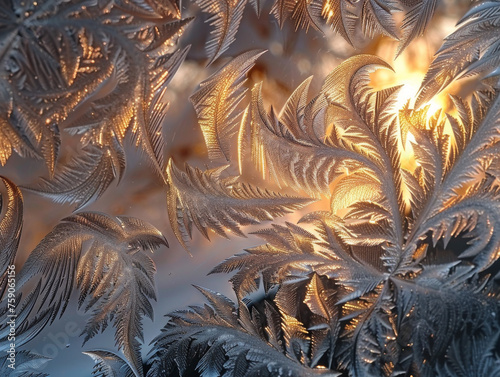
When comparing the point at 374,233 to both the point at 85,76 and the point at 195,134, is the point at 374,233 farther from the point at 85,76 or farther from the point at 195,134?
the point at 85,76

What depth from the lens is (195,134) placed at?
479mm

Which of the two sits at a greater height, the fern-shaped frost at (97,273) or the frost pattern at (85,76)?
the frost pattern at (85,76)

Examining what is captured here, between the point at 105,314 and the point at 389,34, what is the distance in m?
0.41

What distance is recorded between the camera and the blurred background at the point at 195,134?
1.53 feet

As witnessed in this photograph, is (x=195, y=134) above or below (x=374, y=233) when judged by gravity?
above

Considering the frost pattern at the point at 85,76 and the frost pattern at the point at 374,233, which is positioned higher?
the frost pattern at the point at 85,76

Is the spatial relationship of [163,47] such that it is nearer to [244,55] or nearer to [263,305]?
[244,55]

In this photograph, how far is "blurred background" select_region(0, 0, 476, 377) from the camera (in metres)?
0.47

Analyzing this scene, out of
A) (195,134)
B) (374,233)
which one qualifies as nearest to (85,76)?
(195,134)

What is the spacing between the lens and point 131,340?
51 cm

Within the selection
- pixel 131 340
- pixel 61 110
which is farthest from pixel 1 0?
pixel 131 340

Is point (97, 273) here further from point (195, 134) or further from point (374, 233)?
point (374, 233)

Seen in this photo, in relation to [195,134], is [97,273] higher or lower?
lower

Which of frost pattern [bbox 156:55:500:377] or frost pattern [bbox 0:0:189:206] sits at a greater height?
frost pattern [bbox 0:0:189:206]
